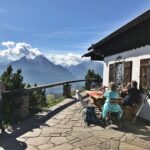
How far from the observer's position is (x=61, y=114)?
1127 cm

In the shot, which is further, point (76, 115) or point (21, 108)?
point (76, 115)

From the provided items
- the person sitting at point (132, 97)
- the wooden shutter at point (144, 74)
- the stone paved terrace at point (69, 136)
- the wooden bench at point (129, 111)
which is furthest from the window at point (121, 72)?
the stone paved terrace at point (69, 136)

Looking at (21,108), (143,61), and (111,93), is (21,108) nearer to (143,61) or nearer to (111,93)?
(111,93)

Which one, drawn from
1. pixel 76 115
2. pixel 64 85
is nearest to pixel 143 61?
pixel 76 115

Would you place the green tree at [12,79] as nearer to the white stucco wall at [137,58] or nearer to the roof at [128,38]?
the white stucco wall at [137,58]

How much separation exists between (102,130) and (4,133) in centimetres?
276

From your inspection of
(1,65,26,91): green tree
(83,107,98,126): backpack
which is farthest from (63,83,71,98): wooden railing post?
(83,107,98,126): backpack

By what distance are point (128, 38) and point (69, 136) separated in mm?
6503

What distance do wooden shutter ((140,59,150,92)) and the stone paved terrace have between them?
1.42 metres

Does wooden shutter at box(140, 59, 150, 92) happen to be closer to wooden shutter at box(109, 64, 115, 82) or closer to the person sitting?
the person sitting

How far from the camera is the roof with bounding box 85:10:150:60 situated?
1112 cm

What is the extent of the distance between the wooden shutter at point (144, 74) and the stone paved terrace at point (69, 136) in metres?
1.42

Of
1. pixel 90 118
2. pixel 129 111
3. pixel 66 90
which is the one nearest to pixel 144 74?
pixel 129 111

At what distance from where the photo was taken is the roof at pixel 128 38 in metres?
11.1
